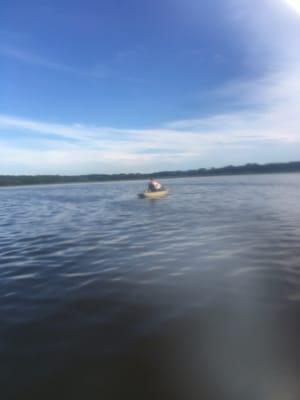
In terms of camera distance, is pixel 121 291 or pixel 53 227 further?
pixel 53 227

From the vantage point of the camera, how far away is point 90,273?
8836 millimetres

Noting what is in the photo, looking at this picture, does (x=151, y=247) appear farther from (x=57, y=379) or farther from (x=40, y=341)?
(x=57, y=379)

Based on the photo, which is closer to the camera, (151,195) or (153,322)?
(153,322)

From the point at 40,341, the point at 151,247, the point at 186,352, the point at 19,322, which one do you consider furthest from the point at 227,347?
the point at 151,247

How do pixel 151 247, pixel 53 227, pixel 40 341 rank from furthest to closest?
pixel 53 227 → pixel 151 247 → pixel 40 341

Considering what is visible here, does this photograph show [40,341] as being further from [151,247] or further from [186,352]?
[151,247]

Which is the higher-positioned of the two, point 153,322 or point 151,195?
point 153,322

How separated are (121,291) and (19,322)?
2.39 m

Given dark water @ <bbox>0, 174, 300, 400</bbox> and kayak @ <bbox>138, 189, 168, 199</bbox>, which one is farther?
kayak @ <bbox>138, 189, 168, 199</bbox>

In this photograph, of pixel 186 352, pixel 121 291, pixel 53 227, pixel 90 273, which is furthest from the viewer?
pixel 53 227

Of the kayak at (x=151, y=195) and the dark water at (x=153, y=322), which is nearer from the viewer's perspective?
the dark water at (x=153, y=322)

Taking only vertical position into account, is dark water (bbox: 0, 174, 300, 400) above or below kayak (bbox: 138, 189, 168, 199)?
above

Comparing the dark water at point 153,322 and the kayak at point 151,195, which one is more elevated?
the dark water at point 153,322

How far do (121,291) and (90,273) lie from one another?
181cm
